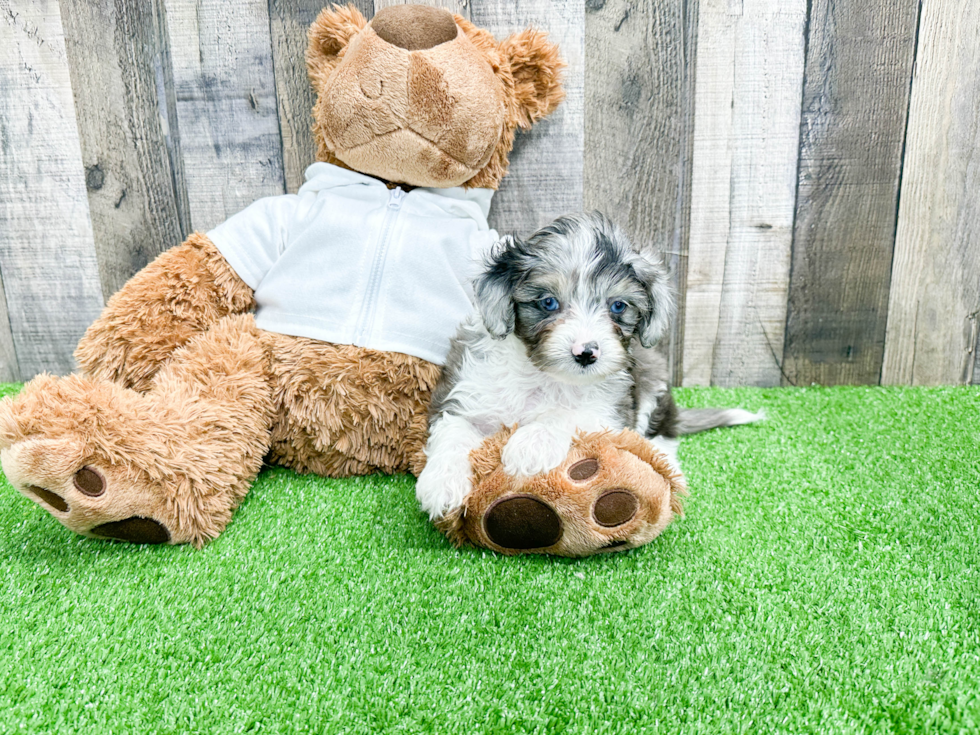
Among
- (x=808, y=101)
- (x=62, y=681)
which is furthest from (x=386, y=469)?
(x=808, y=101)

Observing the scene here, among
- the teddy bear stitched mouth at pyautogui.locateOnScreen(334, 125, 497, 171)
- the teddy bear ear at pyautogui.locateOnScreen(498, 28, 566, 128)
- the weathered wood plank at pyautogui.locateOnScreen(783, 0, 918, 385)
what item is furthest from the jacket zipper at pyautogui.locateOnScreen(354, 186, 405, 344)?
the weathered wood plank at pyautogui.locateOnScreen(783, 0, 918, 385)

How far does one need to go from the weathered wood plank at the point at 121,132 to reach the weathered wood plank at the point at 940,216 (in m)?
3.15

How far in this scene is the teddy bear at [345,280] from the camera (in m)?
2.13

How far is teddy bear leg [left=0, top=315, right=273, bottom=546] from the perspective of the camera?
1678mm

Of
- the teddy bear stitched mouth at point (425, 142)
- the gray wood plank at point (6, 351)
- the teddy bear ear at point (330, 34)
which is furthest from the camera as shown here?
the gray wood plank at point (6, 351)

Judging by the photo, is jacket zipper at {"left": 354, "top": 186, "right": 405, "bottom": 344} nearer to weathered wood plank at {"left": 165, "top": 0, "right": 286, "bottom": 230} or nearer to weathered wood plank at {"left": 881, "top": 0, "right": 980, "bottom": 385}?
weathered wood plank at {"left": 165, "top": 0, "right": 286, "bottom": 230}

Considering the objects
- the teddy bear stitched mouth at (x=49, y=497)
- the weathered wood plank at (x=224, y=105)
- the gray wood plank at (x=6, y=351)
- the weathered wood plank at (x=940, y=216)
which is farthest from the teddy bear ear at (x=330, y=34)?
the weathered wood plank at (x=940, y=216)

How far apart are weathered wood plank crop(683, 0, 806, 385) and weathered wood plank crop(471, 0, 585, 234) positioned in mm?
506

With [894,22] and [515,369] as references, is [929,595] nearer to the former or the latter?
[515,369]

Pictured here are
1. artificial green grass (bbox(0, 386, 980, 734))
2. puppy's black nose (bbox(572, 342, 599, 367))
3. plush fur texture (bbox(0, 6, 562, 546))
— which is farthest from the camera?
plush fur texture (bbox(0, 6, 562, 546))

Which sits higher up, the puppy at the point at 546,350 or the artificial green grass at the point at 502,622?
the puppy at the point at 546,350

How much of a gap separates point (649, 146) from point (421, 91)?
1.10 m

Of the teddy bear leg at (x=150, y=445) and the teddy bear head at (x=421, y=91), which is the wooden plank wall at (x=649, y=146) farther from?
the teddy bear leg at (x=150, y=445)

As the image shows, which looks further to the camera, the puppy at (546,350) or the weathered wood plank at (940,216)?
the weathered wood plank at (940,216)
